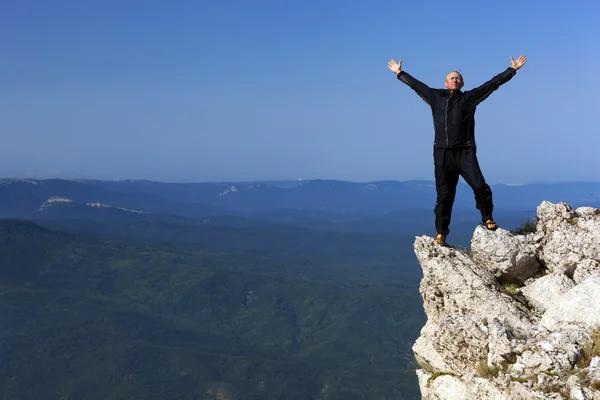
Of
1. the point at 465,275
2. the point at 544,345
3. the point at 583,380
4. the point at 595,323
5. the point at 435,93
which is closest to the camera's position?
the point at 583,380

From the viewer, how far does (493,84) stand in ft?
53.3

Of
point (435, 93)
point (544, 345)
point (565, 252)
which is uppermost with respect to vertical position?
point (435, 93)

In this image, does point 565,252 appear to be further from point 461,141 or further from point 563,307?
point 461,141

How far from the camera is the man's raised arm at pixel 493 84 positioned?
53.0 feet

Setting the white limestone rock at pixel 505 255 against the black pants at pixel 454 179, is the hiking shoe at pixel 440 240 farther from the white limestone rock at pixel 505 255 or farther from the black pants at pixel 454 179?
the white limestone rock at pixel 505 255

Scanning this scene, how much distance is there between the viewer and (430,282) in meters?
16.5

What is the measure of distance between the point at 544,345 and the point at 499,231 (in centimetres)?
613

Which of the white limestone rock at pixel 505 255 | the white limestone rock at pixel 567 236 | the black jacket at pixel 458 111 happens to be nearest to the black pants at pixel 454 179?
the black jacket at pixel 458 111

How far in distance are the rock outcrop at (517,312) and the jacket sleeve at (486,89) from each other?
12.8ft

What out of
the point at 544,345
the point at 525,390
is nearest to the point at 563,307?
the point at 544,345

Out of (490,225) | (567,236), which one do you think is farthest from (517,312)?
(490,225)

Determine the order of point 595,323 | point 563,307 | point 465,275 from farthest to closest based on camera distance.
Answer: point 465,275, point 563,307, point 595,323

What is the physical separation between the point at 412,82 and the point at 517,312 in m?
7.66

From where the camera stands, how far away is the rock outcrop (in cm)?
1058
